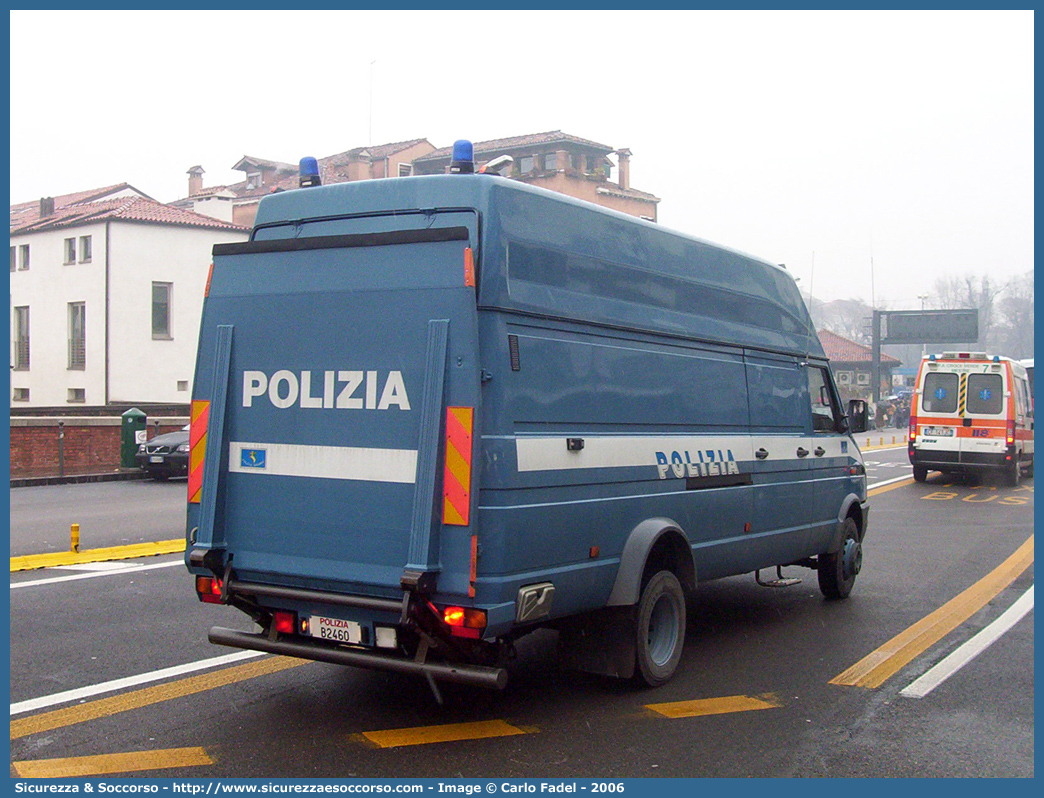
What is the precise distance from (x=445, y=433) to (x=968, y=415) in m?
20.3

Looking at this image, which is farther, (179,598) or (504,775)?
(179,598)

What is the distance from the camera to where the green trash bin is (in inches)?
937

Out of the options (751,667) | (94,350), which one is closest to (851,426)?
(751,667)

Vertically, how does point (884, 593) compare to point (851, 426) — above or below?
below

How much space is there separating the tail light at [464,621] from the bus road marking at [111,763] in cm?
131

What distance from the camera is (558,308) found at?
19.2 ft

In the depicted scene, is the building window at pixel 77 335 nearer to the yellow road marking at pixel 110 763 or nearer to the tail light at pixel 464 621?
the yellow road marking at pixel 110 763

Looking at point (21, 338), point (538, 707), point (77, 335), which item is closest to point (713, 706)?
point (538, 707)

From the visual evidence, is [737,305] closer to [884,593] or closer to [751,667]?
[751,667]

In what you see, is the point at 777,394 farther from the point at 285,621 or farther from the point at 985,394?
the point at 985,394

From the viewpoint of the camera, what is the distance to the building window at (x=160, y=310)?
45.3 metres

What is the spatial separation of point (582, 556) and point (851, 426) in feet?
15.7

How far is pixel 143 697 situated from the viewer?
6.19m

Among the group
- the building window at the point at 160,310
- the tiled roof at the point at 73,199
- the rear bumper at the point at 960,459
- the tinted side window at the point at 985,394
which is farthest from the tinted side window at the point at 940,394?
the tiled roof at the point at 73,199
